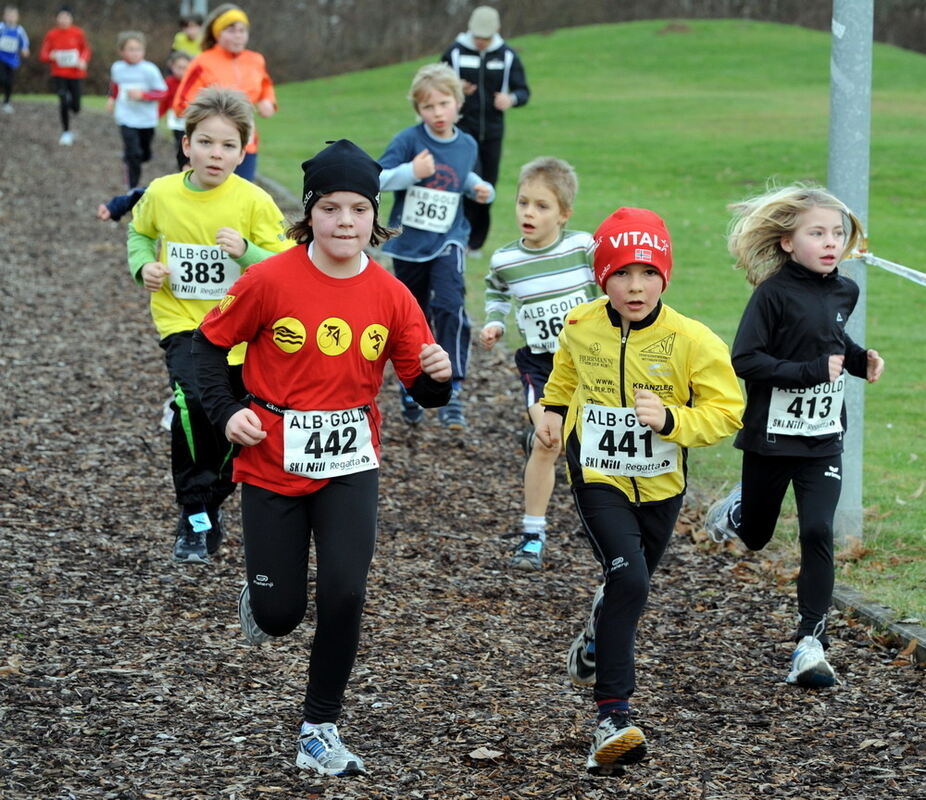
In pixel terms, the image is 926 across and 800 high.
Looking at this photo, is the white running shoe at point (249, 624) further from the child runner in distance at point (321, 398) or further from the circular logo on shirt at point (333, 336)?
the circular logo on shirt at point (333, 336)

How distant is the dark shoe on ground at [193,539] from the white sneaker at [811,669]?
274 cm

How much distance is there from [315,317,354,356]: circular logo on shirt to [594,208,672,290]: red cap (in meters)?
0.93

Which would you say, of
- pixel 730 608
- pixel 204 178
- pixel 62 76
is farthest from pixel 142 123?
pixel 730 608

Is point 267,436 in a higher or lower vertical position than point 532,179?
lower

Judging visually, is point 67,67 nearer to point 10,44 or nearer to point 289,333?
point 10,44

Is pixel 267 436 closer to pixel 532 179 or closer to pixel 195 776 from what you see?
pixel 195 776

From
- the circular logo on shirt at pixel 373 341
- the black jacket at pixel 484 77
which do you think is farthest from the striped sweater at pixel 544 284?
the black jacket at pixel 484 77

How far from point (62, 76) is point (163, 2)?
33.0 metres

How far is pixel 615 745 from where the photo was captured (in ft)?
14.2

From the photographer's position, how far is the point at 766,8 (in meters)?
56.8

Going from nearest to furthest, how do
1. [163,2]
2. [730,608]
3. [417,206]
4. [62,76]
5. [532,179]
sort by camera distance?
[730,608] → [532,179] → [417,206] → [62,76] → [163,2]

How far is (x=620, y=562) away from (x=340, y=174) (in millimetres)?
1540

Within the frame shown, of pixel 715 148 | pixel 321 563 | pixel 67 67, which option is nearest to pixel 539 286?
pixel 321 563

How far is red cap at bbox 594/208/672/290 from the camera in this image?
15.3 ft
